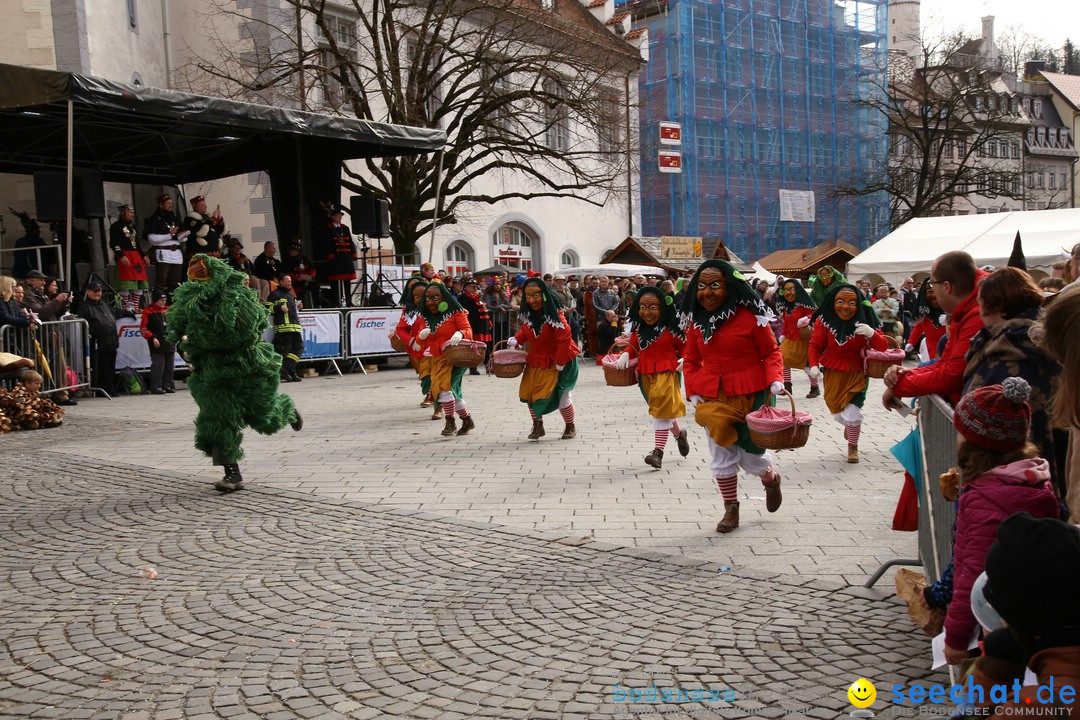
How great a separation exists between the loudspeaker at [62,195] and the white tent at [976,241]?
17.5m

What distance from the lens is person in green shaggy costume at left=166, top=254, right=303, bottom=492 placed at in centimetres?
817

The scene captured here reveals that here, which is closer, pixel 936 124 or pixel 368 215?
pixel 368 215

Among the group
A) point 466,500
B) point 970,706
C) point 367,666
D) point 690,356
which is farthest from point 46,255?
point 970,706

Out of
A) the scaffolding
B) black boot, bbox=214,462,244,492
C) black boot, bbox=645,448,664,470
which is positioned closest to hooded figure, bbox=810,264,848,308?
black boot, bbox=645,448,664,470

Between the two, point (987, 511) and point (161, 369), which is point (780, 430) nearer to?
point (987, 511)

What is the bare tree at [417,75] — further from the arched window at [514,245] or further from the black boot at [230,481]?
the black boot at [230,481]

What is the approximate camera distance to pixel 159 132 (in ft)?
61.7

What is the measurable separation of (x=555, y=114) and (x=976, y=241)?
42.4ft

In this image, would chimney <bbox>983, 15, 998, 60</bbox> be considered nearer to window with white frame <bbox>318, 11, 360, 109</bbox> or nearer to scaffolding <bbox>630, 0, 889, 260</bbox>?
scaffolding <bbox>630, 0, 889, 260</bbox>

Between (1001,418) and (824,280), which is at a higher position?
(824,280)

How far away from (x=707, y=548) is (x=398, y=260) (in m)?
21.3

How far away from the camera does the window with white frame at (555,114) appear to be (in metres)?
26.0

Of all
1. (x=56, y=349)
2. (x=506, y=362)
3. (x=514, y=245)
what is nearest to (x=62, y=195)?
(x=56, y=349)

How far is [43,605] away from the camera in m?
5.39
